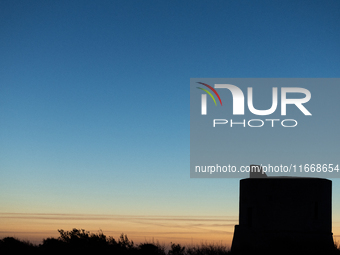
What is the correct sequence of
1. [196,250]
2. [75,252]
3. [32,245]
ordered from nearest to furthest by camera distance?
[75,252] < [196,250] < [32,245]

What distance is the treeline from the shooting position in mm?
21672

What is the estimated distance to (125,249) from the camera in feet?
72.5

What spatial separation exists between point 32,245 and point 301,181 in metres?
14.3

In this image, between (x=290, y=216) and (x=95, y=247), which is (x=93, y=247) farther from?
(x=290, y=216)

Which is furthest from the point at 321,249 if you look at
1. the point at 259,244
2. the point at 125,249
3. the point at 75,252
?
the point at 75,252

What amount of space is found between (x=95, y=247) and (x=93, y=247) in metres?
0.11

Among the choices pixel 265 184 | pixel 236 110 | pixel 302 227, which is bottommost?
pixel 302 227

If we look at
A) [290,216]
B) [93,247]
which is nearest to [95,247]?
[93,247]

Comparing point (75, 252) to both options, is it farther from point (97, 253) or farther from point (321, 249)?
point (321, 249)

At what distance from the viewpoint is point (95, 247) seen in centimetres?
2191

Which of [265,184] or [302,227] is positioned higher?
[265,184]

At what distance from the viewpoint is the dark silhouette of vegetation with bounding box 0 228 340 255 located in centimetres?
2165

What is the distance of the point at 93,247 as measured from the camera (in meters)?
21.8

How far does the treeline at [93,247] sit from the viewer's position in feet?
71.1
